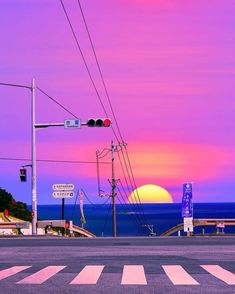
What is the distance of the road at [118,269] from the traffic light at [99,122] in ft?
42.5

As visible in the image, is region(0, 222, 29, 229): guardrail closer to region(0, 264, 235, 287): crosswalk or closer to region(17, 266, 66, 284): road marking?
region(0, 264, 235, 287): crosswalk

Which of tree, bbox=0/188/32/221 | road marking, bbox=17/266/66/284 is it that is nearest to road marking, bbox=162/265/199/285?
road marking, bbox=17/266/66/284

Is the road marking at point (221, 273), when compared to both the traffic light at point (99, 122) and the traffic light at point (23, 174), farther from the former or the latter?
the traffic light at point (23, 174)

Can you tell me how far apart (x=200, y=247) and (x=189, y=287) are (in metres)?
10.7

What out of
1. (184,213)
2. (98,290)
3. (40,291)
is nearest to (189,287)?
(98,290)

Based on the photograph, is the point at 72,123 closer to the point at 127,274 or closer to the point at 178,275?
the point at 127,274

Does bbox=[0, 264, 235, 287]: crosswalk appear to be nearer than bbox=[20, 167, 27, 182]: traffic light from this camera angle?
Yes

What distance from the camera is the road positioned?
1145 cm

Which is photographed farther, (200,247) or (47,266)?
(200,247)

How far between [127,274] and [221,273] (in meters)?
1.94

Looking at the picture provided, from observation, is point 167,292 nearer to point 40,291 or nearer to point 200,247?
point 40,291

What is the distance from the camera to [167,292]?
1077 centimetres

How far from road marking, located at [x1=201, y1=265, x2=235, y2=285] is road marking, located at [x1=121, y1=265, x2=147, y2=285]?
1448 millimetres

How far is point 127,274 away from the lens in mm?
13594
